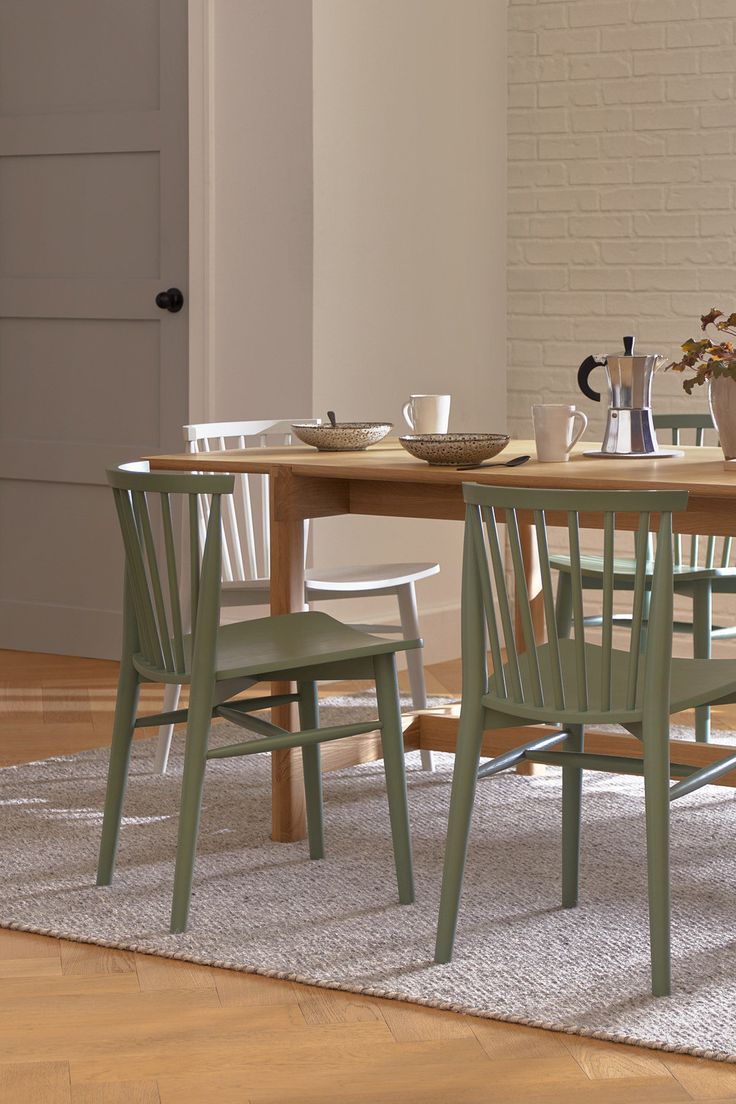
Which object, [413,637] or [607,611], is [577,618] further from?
[413,637]

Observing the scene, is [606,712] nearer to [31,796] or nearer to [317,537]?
[31,796]

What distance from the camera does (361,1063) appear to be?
87.0 inches

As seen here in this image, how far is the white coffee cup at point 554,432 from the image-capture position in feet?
10.1

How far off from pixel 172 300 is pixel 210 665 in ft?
7.79

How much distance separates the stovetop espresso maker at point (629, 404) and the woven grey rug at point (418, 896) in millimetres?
756

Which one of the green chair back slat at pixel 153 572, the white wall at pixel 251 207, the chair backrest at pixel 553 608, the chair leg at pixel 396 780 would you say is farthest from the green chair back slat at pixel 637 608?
the white wall at pixel 251 207

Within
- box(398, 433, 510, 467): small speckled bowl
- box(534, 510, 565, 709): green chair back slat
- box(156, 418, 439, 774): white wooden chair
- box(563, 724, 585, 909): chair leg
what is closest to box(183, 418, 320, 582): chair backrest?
box(156, 418, 439, 774): white wooden chair

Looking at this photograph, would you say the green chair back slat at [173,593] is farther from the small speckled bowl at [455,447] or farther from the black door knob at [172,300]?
the black door knob at [172,300]

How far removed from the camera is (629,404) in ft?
10.3

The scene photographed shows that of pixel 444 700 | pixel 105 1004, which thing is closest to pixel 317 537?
pixel 444 700

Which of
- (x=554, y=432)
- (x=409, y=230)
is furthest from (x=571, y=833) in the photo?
(x=409, y=230)

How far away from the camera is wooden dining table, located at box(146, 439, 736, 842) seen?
2801mm

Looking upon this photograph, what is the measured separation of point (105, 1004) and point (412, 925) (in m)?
0.54

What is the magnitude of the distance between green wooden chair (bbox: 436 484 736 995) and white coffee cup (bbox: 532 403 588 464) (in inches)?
20.7
